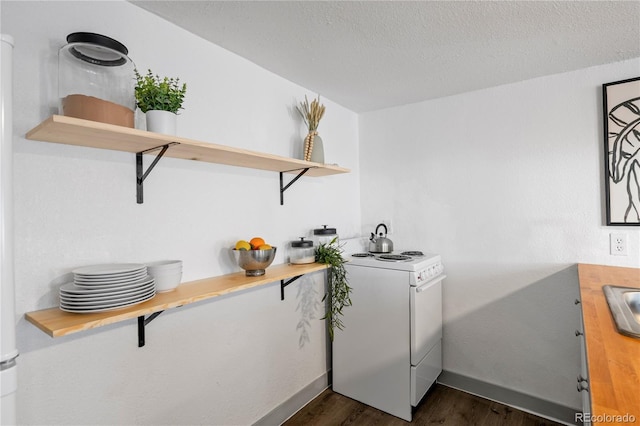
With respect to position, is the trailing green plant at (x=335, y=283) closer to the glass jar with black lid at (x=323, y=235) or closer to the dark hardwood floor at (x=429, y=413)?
the glass jar with black lid at (x=323, y=235)

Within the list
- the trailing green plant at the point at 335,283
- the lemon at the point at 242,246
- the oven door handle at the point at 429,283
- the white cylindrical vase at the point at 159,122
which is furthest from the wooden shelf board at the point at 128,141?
the oven door handle at the point at 429,283

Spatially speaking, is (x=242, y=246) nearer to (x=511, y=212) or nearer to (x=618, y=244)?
(x=511, y=212)

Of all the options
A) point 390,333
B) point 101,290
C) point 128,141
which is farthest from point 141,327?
point 390,333

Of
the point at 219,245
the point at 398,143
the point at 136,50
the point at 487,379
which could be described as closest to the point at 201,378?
the point at 219,245

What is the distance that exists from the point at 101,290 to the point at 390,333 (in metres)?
1.69

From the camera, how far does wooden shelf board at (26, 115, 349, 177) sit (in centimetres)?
103

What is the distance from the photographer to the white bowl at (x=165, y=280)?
135 centimetres

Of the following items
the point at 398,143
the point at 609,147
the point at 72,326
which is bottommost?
the point at 72,326

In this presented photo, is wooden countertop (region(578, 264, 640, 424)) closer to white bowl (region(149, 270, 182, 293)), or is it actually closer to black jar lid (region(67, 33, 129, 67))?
white bowl (region(149, 270, 182, 293))

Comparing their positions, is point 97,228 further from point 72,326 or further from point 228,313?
point 228,313

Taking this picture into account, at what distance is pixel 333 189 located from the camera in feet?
8.75

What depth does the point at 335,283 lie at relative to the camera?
2363mm

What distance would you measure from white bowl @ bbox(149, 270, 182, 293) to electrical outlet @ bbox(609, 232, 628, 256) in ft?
8.03

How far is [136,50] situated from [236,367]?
1.64 meters
